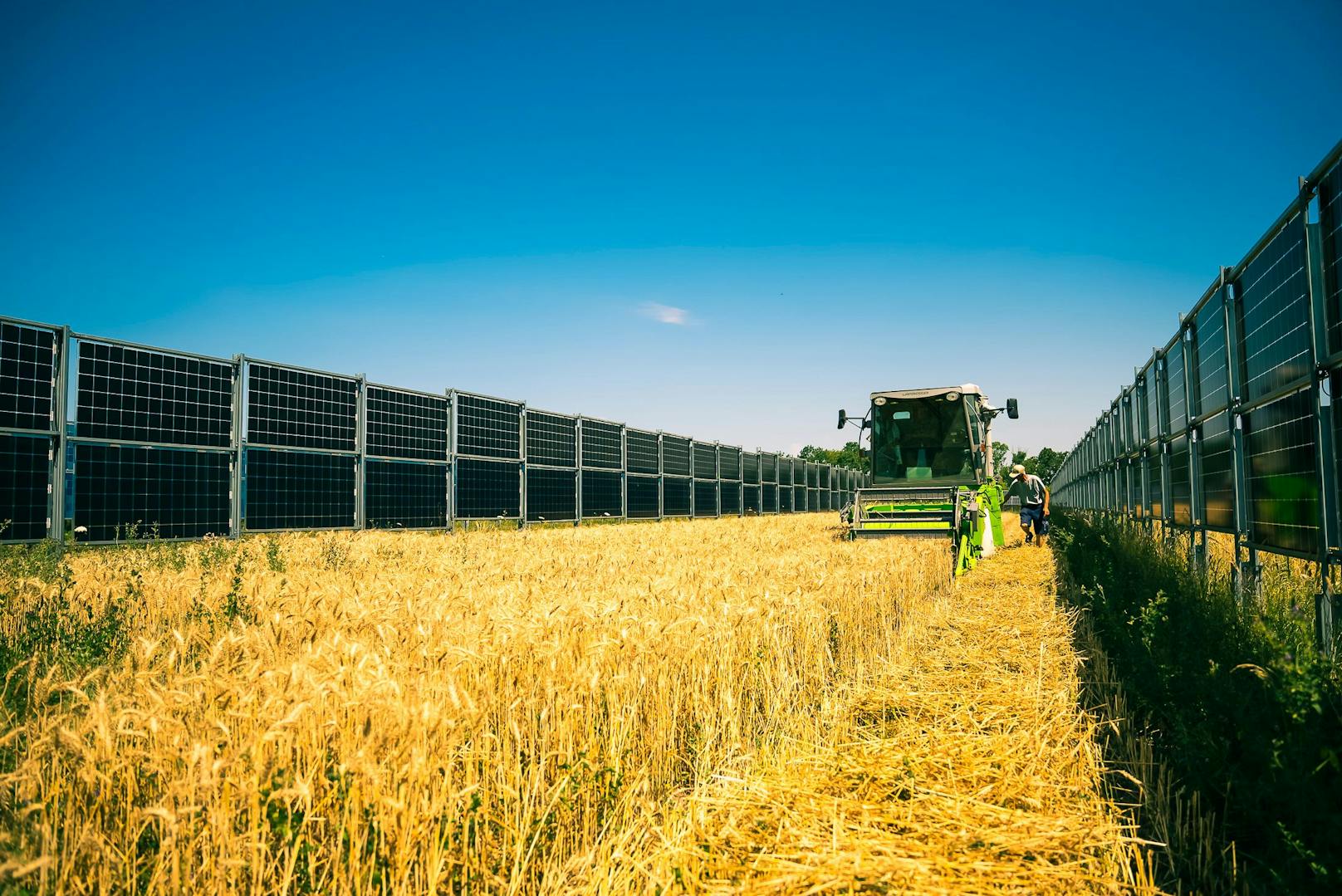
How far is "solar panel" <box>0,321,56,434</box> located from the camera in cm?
1023

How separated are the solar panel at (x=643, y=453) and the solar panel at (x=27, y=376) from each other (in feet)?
56.5

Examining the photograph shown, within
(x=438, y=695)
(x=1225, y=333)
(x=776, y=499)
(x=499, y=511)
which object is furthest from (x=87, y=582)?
(x=776, y=499)

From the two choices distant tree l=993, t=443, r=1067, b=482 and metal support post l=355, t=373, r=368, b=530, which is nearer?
metal support post l=355, t=373, r=368, b=530

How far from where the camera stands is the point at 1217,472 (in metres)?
7.34

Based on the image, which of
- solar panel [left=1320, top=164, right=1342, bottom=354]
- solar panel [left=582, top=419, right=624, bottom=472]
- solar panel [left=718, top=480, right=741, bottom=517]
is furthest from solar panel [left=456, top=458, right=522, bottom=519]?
solar panel [left=1320, top=164, right=1342, bottom=354]

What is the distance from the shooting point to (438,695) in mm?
2898

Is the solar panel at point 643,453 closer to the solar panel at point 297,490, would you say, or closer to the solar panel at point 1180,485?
the solar panel at point 297,490

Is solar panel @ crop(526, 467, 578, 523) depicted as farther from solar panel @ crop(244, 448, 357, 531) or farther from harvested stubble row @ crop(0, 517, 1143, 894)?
harvested stubble row @ crop(0, 517, 1143, 894)

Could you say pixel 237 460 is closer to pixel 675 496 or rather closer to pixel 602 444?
pixel 602 444

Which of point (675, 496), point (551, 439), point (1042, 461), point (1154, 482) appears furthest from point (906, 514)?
point (1042, 461)

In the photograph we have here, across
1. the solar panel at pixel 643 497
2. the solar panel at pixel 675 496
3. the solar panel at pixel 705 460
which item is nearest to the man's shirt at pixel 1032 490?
the solar panel at pixel 643 497

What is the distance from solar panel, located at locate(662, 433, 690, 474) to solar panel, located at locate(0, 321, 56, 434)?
20406 millimetres

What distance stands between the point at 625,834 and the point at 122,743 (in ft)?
5.87

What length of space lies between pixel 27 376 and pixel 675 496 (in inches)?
871
